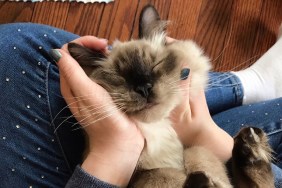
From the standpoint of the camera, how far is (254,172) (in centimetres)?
84

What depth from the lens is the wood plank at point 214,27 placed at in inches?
60.6

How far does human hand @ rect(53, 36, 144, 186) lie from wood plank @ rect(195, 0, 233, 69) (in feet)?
2.62

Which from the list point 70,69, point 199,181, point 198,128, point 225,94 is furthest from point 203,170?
point 225,94

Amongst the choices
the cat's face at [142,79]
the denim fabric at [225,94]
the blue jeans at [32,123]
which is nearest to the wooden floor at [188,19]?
the denim fabric at [225,94]

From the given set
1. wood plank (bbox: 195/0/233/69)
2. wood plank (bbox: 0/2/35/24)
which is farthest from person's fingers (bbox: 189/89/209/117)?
wood plank (bbox: 0/2/35/24)

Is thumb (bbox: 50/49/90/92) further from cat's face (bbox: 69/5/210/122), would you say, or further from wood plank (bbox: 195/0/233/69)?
wood plank (bbox: 195/0/233/69)

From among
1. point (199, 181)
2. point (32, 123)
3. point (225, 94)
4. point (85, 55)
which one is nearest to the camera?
point (199, 181)

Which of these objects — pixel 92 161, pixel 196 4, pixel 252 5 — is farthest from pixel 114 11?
pixel 92 161

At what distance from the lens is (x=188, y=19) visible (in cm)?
157

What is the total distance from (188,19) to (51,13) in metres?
0.58

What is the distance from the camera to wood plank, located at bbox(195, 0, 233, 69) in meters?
1.54

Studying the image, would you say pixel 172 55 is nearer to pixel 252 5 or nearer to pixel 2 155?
pixel 2 155

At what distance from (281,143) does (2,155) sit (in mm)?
808

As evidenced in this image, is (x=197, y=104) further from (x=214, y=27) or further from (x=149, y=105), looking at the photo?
(x=214, y=27)
